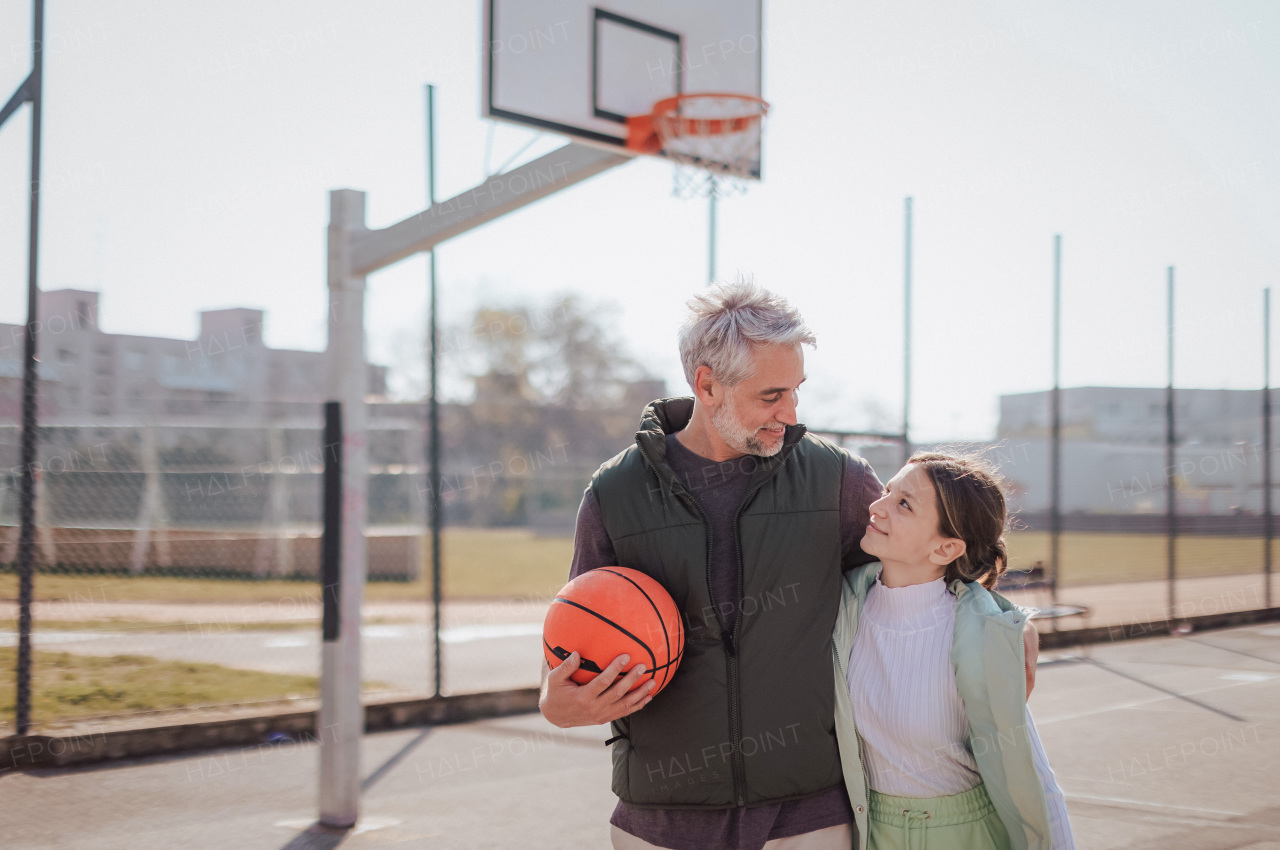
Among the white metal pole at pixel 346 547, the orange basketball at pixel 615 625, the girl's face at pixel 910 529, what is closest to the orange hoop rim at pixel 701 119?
the white metal pole at pixel 346 547

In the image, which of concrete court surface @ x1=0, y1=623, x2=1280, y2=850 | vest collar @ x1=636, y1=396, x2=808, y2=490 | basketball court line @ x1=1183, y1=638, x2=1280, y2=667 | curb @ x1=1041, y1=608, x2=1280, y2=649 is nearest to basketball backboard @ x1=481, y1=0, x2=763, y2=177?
vest collar @ x1=636, y1=396, x2=808, y2=490

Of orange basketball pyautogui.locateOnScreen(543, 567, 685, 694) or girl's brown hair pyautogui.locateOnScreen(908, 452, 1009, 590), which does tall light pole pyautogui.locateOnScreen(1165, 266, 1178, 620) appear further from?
orange basketball pyautogui.locateOnScreen(543, 567, 685, 694)

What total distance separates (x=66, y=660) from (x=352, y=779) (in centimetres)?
471

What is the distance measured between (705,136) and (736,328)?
119 inches

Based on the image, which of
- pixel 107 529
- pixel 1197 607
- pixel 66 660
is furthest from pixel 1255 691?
pixel 107 529

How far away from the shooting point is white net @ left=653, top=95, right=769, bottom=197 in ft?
16.2

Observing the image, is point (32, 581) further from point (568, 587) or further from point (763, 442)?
point (763, 442)

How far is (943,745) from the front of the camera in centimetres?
230

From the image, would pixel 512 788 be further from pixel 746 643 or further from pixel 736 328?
pixel 736 328

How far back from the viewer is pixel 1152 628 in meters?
10.8

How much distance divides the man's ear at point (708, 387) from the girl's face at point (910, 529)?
1.53 feet

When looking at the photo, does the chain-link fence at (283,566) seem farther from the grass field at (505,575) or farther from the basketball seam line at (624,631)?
the basketball seam line at (624,631)

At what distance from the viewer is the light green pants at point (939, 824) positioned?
2256 millimetres

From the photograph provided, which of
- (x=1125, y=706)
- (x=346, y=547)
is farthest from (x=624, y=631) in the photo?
(x=1125, y=706)
